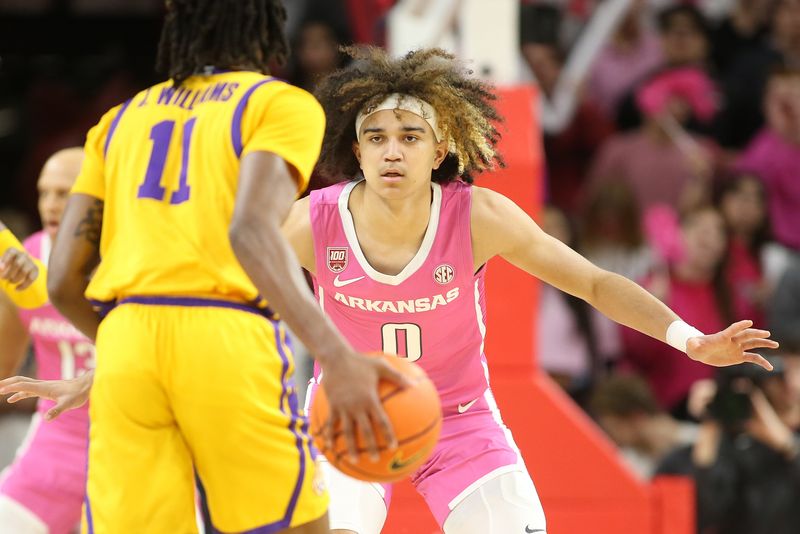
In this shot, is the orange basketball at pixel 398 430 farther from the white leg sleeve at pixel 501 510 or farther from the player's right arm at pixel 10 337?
the player's right arm at pixel 10 337

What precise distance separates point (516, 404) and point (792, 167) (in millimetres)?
3840

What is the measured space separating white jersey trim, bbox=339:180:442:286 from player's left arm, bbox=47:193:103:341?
1190 mm

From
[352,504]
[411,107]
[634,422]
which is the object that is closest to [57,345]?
[352,504]

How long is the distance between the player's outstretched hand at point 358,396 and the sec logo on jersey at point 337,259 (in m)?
1.33

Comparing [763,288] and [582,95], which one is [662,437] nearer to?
[763,288]

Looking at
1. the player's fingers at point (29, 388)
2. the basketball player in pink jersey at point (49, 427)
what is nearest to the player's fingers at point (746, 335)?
the player's fingers at point (29, 388)

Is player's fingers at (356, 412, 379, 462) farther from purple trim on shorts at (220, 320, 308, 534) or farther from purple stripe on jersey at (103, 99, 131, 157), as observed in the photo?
purple stripe on jersey at (103, 99, 131, 157)

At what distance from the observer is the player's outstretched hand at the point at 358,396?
3297 mm

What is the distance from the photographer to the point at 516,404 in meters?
6.24

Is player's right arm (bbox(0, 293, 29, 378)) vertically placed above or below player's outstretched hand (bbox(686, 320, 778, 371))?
below

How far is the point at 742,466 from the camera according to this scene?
6.93 metres

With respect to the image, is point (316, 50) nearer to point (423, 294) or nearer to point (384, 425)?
point (423, 294)

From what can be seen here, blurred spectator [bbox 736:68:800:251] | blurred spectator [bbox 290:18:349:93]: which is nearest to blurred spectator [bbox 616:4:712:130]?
blurred spectator [bbox 736:68:800:251]

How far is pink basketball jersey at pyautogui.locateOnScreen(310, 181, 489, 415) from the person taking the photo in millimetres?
4656
